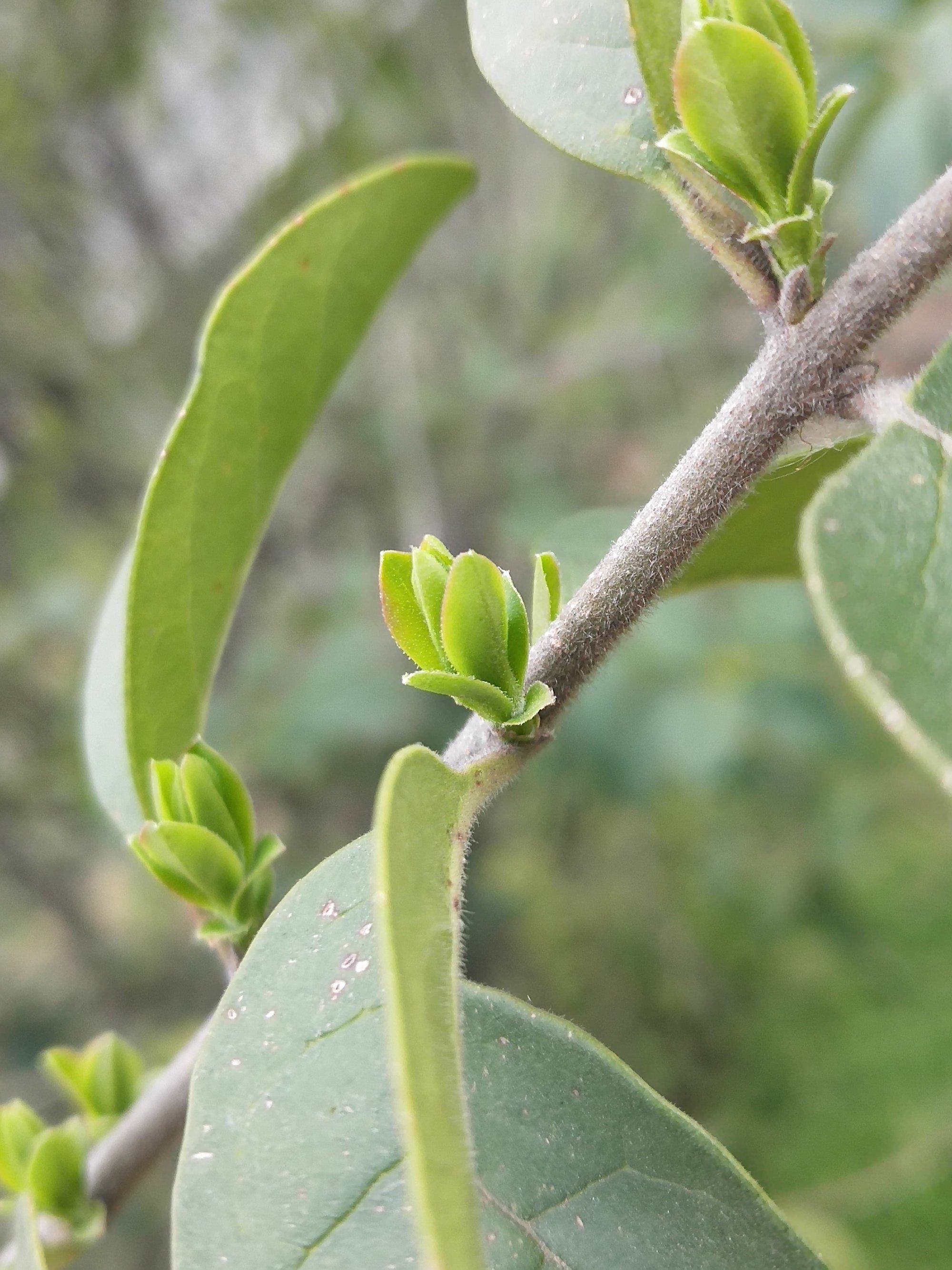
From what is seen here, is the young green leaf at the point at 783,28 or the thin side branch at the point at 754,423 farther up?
the young green leaf at the point at 783,28

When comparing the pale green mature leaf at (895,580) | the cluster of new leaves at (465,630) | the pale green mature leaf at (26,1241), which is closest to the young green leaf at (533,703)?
the cluster of new leaves at (465,630)

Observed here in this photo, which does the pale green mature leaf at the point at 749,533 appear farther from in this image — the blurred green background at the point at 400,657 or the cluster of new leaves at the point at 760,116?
the blurred green background at the point at 400,657

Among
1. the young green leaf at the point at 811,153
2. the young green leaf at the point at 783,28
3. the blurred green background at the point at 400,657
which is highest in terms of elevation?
the young green leaf at the point at 783,28

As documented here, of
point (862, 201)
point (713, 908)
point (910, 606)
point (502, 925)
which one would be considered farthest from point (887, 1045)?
point (910, 606)

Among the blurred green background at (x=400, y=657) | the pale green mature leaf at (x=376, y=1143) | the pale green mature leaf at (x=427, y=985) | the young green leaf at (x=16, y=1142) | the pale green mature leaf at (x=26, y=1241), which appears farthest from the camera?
the blurred green background at (x=400, y=657)

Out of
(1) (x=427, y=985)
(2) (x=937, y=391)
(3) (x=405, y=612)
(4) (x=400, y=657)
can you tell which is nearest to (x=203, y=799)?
(3) (x=405, y=612)

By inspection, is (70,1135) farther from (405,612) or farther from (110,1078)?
(405,612)

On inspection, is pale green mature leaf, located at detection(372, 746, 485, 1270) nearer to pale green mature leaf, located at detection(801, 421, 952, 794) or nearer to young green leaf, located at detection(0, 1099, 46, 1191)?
pale green mature leaf, located at detection(801, 421, 952, 794)
